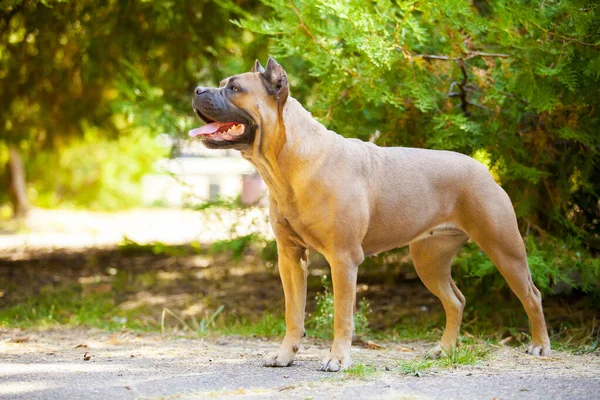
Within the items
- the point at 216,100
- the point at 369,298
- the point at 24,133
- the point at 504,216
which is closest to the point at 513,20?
the point at 504,216

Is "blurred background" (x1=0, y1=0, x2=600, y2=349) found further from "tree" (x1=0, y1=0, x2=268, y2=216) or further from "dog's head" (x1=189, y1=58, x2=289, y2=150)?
"dog's head" (x1=189, y1=58, x2=289, y2=150)

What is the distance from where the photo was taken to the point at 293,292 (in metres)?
5.08

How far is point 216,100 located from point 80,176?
612 inches

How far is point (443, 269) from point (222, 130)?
2155 millimetres

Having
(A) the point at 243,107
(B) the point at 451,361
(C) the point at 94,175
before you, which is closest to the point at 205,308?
(B) the point at 451,361

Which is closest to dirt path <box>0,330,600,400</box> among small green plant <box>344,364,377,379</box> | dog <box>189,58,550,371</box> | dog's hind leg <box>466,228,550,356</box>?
small green plant <box>344,364,377,379</box>

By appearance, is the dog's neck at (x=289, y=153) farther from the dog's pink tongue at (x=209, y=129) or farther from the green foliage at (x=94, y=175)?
the green foliage at (x=94, y=175)

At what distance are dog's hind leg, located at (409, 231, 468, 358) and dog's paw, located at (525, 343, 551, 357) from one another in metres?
0.55

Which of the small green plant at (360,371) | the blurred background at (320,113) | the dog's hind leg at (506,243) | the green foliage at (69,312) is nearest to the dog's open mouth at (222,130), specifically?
the blurred background at (320,113)

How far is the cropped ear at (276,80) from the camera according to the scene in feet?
15.2

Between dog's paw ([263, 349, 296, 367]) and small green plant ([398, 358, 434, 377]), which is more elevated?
small green plant ([398, 358, 434, 377])

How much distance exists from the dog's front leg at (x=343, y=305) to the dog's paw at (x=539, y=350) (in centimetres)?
160

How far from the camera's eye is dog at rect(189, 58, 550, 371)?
4.68 meters

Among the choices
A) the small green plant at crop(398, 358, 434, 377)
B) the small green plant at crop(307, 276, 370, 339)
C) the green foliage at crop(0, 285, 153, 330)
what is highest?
the small green plant at crop(398, 358, 434, 377)
